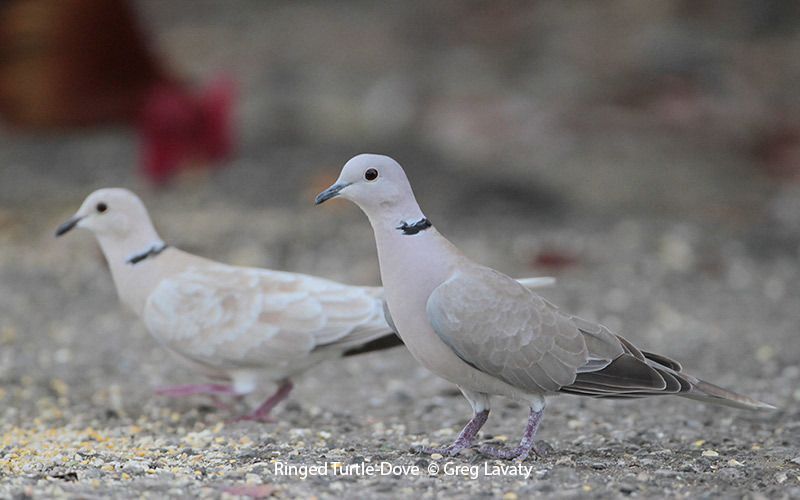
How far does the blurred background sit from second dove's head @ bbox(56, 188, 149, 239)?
760 millimetres

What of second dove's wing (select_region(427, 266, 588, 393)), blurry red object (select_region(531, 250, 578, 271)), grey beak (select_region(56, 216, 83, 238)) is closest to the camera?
second dove's wing (select_region(427, 266, 588, 393))

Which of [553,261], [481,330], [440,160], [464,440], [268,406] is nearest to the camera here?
[481,330]

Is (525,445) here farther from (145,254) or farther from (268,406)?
(145,254)

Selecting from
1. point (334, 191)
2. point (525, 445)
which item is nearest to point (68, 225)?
point (334, 191)

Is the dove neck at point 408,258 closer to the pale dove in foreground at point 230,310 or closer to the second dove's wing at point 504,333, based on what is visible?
the second dove's wing at point 504,333

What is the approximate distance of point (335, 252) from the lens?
7.18 m

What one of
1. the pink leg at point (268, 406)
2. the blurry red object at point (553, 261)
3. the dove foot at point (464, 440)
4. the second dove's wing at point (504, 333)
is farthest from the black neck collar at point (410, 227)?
the blurry red object at point (553, 261)

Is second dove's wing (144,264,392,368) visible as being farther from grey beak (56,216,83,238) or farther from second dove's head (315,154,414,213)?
second dove's head (315,154,414,213)

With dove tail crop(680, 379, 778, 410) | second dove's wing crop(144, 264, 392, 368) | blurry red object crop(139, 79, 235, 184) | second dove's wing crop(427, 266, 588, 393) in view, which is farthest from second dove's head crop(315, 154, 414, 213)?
blurry red object crop(139, 79, 235, 184)

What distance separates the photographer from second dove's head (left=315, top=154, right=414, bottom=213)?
3.22 m

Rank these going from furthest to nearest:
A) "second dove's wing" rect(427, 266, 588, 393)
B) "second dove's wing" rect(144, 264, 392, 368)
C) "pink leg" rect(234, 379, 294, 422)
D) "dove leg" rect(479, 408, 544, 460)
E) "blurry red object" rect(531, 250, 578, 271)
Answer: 1. "blurry red object" rect(531, 250, 578, 271)
2. "pink leg" rect(234, 379, 294, 422)
3. "second dove's wing" rect(144, 264, 392, 368)
4. "dove leg" rect(479, 408, 544, 460)
5. "second dove's wing" rect(427, 266, 588, 393)

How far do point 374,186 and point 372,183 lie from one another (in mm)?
11

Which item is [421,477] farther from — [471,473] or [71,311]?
[71,311]

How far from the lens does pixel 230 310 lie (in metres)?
4.11
